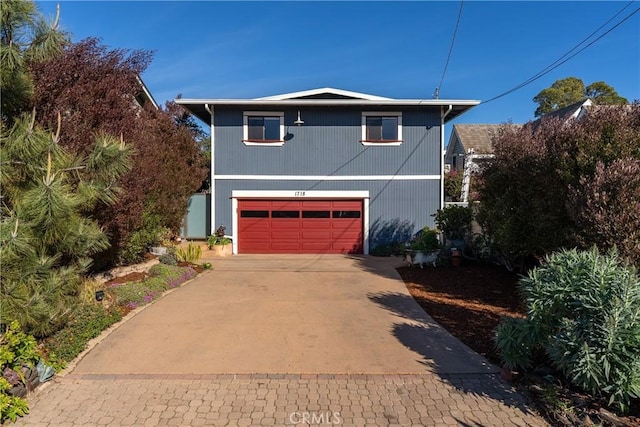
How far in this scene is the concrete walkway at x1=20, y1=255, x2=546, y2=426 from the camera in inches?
140

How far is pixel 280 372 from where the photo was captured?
4.38 meters

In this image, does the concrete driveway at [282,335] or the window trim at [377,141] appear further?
the window trim at [377,141]

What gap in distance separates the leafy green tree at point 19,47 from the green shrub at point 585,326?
5.60 m

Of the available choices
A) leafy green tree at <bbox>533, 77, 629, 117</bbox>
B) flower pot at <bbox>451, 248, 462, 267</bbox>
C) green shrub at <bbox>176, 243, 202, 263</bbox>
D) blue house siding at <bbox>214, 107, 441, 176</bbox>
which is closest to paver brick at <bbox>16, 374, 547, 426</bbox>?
flower pot at <bbox>451, 248, 462, 267</bbox>

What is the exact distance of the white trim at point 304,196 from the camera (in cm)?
1447

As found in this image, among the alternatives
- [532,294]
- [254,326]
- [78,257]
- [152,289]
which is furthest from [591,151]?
[152,289]

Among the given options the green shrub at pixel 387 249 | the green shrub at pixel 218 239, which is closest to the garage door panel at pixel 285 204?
the green shrub at pixel 218 239

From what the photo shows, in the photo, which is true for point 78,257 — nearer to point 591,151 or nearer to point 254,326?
point 254,326

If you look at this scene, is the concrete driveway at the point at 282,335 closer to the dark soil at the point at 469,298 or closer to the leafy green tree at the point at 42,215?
the dark soil at the point at 469,298

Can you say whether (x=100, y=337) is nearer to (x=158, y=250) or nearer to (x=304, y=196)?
(x=158, y=250)

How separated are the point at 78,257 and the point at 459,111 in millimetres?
13275

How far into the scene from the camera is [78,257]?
4.97m

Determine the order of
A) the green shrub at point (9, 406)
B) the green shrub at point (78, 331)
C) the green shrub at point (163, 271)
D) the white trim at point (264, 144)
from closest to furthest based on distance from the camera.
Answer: the green shrub at point (9, 406) < the green shrub at point (78, 331) < the green shrub at point (163, 271) < the white trim at point (264, 144)

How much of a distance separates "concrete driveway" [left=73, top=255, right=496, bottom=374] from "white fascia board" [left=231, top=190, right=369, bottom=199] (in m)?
5.89
